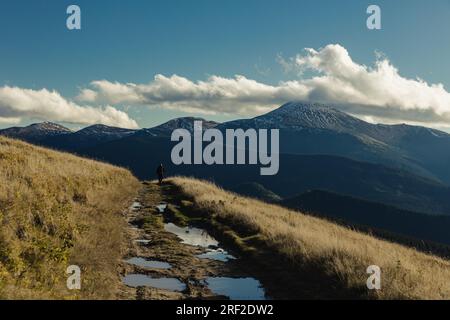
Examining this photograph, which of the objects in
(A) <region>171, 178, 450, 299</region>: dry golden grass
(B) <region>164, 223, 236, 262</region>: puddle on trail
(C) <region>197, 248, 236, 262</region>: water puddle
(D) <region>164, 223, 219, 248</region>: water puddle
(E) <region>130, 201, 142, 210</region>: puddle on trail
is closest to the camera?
(A) <region>171, 178, 450, 299</region>: dry golden grass

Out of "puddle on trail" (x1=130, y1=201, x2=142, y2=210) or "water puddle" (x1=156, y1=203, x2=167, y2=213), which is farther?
"water puddle" (x1=156, y1=203, x2=167, y2=213)

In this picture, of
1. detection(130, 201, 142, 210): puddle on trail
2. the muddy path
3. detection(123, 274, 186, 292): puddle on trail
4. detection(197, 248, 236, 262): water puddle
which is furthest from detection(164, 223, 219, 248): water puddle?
detection(123, 274, 186, 292): puddle on trail

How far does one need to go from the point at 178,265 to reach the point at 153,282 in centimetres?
229

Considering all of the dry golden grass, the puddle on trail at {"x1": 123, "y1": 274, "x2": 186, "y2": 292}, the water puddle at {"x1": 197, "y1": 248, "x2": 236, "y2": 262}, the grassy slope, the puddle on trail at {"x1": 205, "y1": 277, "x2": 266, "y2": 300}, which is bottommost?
the puddle on trail at {"x1": 205, "y1": 277, "x2": 266, "y2": 300}

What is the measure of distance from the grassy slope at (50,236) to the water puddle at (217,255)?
10.6 ft

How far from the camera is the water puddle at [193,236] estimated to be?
1958cm

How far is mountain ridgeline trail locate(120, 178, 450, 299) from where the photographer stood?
40.6 feet

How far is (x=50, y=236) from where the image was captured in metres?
14.3

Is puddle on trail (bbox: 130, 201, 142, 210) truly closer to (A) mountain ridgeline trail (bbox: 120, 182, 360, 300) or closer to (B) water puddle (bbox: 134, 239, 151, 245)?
(A) mountain ridgeline trail (bbox: 120, 182, 360, 300)

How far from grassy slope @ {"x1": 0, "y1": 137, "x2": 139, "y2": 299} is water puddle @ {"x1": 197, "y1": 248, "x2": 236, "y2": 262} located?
323 centimetres

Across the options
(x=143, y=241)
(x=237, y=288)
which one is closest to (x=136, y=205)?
(x=143, y=241)
